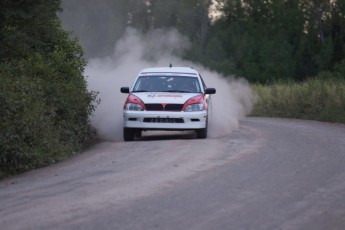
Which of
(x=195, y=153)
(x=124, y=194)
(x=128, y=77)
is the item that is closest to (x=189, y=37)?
(x=128, y=77)

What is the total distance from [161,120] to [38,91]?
3974 mm

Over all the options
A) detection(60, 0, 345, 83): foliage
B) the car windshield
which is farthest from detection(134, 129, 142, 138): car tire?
detection(60, 0, 345, 83): foliage

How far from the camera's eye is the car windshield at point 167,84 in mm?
20234

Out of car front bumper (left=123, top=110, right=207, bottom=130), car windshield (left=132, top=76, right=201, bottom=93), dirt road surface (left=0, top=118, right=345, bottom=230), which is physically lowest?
dirt road surface (left=0, top=118, right=345, bottom=230)

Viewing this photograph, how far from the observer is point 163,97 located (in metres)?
19.3

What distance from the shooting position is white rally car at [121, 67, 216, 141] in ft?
62.0

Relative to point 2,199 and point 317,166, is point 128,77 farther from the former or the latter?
point 2,199

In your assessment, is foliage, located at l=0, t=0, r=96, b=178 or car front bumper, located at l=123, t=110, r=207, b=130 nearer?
foliage, located at l=0, t=0, r=96, b=178

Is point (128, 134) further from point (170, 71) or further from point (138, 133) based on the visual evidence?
point (170, 71)

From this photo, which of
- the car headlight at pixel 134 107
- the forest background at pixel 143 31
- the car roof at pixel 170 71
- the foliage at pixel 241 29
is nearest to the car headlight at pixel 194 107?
the car headlight at pixel 134 107

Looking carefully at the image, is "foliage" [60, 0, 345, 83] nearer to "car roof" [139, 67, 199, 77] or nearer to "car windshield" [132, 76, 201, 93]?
"car roof" [139, 67, 199, 77]

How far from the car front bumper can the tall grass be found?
12032mm

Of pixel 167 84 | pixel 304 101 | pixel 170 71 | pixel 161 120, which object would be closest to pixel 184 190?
pixel 161 120

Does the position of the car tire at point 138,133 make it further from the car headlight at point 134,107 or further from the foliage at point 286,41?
the foliage at point 286,41
